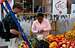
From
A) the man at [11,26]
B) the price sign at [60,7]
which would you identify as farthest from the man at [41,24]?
the man at [11,26]

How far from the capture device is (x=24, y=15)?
14.2 feet

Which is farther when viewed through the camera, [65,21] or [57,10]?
[57,10]

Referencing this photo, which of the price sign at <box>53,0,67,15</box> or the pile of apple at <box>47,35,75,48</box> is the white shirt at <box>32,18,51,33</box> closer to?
the price sign at <box>53,0,67,15</box>

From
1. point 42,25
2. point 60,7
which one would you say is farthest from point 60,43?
point 60,7

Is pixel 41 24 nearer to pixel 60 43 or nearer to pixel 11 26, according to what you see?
pixel 11 26

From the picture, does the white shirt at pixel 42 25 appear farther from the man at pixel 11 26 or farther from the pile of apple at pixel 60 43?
the pile of apple at pixel 60 43

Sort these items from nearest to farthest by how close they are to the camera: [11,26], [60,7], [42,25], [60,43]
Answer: [60,43] → [11,26] → [42,25] → [60,7]

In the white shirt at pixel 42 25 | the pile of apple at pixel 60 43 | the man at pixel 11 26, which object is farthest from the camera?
the white shirt at pixel 42 25

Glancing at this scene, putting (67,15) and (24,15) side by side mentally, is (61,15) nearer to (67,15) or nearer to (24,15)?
(67,15)

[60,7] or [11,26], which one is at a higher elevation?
[60,7]

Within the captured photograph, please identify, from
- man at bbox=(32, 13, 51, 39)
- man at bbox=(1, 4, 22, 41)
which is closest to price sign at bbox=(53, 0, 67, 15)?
man at bbox=(32, 13, 51, 39)

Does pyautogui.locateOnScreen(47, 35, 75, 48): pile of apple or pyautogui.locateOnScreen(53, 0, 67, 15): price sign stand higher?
pyautogui.locateOnScreen(53, 0, 67, 15): price sign

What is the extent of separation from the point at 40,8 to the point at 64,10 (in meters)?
0.73

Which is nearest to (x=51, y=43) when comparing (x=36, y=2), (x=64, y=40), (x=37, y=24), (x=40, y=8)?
(x=64, y=40)
